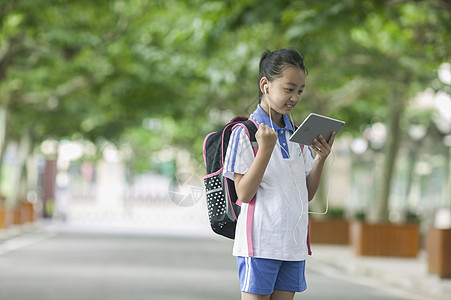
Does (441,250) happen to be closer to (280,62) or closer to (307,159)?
(307,159)

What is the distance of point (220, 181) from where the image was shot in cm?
431

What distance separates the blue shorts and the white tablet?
1.81 ft

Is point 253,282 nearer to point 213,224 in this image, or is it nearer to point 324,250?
point 213,224

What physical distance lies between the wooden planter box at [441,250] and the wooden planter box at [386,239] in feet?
19.4

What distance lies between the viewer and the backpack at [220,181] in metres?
4.27

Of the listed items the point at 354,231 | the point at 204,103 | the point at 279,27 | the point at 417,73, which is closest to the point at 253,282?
the point at 279,27

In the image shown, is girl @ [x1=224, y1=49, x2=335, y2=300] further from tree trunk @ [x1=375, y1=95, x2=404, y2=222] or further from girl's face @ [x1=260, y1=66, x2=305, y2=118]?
tree trunk @ [x1=375, y1=95, x2=404, y2=222]

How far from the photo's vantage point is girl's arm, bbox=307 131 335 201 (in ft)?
14.1

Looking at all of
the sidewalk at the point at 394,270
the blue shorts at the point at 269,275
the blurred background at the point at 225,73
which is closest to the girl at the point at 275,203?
the blue shorts at the point at 269,275

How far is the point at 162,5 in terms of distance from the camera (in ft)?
76.8

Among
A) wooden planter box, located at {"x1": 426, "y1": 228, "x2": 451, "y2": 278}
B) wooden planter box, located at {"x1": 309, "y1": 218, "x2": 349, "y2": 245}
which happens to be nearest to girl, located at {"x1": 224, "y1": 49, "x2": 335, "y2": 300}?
wooden planter box, located at {"x1": 426, "y1": 228, "x2": 451, "y2": 278}

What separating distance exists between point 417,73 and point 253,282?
1613 cm

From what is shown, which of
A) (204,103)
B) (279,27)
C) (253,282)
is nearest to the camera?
(253,282)

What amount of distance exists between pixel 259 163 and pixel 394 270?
1359 centimetres
